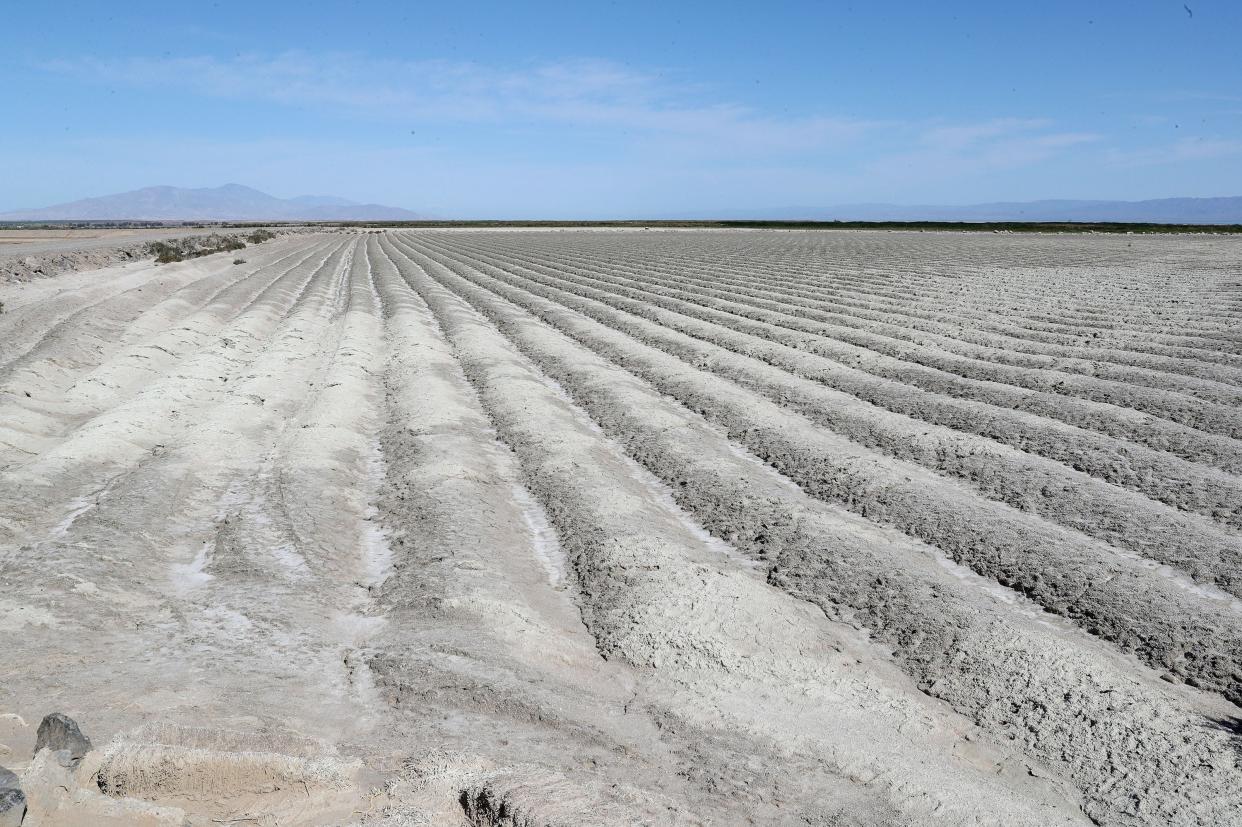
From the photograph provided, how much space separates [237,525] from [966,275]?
24.6m

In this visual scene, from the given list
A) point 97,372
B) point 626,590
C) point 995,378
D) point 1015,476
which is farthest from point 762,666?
point 97,372

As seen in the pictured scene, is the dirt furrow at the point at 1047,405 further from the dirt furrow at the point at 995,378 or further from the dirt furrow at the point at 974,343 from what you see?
the dirt furrow at the point at 974,343

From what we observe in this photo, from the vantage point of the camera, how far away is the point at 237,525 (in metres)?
6.03

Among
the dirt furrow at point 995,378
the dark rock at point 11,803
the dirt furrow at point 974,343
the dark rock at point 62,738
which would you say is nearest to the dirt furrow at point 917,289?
the dirt furrow at point 974,343

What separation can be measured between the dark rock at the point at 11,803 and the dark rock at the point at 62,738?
37cm

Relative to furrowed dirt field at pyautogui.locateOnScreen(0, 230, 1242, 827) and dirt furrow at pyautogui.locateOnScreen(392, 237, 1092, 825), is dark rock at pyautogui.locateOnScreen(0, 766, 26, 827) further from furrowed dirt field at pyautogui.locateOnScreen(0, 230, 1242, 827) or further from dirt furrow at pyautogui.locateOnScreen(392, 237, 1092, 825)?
dirt furrow at pyautogui.locateOnScreen(392, 237, 1092, 825)

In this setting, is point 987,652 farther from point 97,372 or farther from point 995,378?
point 97,372

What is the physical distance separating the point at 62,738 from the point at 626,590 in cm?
285

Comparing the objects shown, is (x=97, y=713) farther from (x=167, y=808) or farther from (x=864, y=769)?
(x=864, y=769)

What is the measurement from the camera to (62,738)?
3.19 m

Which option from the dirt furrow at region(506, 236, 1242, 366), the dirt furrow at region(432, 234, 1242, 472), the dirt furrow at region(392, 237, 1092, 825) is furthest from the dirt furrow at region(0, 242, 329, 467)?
the dirt furrow at region(506, 236, 1242, 366)

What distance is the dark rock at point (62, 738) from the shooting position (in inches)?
125

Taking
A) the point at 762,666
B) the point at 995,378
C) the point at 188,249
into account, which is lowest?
the point at 762,666

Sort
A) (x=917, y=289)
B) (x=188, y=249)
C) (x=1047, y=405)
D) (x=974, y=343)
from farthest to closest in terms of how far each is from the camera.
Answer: (x=188, y=249)
(x=917, y=289)
(x=974, y=343)
(x=1047, y=405)
